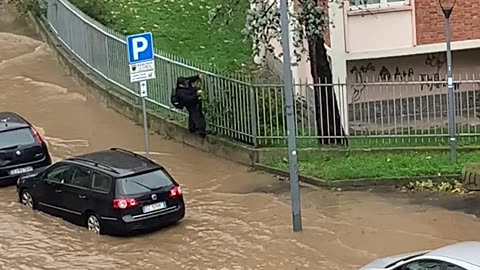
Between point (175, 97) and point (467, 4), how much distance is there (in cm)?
693

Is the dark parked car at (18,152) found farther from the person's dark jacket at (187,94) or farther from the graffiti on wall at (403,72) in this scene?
the graffiti on wall at (403,72)

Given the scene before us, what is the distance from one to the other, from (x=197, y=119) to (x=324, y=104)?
303 centimetres

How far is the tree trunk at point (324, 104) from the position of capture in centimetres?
1950

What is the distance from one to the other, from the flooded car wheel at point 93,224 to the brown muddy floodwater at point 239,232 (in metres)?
0.14

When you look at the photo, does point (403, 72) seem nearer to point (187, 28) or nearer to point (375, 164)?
point (375, 164)

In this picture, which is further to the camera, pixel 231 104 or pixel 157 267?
pixel 231 104

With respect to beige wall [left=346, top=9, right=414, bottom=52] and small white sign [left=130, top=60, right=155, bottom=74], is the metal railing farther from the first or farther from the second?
small white sign [left=130, top=60, right=155, bottom=74]

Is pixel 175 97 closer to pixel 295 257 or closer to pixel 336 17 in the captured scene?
pixel 336 17

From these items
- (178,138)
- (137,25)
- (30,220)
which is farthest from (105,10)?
(30,220)

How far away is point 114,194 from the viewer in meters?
14.9

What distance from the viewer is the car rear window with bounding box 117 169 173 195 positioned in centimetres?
1493

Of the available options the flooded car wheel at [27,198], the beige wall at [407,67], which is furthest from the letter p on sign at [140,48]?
the beige wall at [407,67]

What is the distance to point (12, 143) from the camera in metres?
19.0

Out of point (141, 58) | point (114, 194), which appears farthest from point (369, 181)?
point (114, 194)
